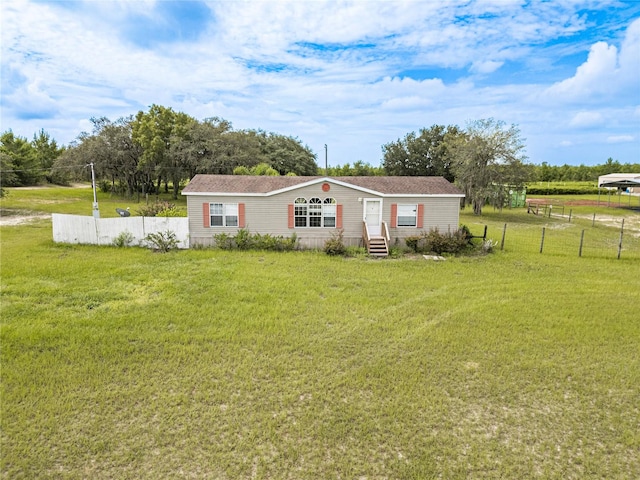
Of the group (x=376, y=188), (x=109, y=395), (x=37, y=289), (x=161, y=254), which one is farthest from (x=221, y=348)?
(x=376, y=188)

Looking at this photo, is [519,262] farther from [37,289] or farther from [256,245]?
[37,289]

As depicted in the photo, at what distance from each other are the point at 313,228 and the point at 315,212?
0.74 metres

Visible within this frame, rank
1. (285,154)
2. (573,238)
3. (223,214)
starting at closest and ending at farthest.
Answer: (223,214) < (573,238) < (285,154)

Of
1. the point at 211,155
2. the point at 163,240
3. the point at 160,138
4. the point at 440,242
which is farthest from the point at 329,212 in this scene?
the point at 160,138

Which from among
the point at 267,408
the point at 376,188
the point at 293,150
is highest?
the point at 293,150

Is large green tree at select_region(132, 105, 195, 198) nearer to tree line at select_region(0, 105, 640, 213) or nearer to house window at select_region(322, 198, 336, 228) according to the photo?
tree line at select_region(0, 105, 640, 213)

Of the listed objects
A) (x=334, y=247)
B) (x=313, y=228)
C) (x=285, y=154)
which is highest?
(x=285, y=154)

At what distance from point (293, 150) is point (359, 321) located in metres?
47.5

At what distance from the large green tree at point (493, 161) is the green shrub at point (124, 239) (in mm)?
24527

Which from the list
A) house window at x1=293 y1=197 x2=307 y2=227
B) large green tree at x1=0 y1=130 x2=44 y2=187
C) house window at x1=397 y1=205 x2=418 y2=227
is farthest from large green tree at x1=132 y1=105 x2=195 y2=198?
house window at x1=397 y1=205 x2=418 y2=227

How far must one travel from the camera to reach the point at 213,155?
3728 cm

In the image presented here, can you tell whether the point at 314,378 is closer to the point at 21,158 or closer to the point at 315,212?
the point at 315,212

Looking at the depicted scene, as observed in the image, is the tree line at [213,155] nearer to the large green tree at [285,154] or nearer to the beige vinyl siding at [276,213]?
the large green tree at [285,154]

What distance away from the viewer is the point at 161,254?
15.7 meters
